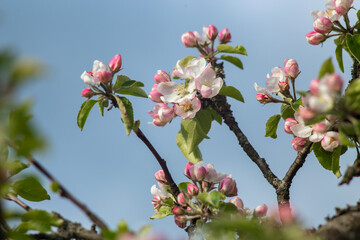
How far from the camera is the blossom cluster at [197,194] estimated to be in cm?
166

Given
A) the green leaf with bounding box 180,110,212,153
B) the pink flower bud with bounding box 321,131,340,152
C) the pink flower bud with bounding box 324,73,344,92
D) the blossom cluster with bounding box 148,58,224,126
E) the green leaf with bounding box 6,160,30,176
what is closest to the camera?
the pink flower bud with bounding box 324,73,344,92

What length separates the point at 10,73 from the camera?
2.25 ft

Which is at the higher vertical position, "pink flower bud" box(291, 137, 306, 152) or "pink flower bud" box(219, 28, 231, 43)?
"pink flower bud" box(219, 28, 231, 43)

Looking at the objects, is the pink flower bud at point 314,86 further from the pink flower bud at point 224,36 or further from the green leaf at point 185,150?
the pink flower bud at point 224,36

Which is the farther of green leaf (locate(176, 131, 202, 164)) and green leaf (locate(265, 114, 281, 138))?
green leaf (locate(265, 114, 281, 138))

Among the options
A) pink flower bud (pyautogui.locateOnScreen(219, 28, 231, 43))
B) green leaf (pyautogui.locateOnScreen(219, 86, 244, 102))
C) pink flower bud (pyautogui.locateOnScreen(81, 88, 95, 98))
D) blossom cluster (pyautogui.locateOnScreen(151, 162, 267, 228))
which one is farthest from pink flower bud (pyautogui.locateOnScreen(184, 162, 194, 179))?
pink flower bud (pyautogui.locateOnScreen(219, 28, 231, 43))

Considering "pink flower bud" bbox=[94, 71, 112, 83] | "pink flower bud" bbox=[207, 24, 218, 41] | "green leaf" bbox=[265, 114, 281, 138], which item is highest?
"pink flower bud" bbox=[207, 24, 218, 41]

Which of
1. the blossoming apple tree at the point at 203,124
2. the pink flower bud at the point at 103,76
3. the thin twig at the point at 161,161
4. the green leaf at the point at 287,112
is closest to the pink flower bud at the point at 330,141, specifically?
the blossoming apple tree at the point at 203,124

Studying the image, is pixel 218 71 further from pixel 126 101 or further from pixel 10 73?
pixel 10 73

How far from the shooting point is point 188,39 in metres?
2.56

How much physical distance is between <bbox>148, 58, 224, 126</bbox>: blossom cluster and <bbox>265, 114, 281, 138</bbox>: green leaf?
0.49 metres

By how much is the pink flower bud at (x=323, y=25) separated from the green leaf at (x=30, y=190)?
177 centimetres

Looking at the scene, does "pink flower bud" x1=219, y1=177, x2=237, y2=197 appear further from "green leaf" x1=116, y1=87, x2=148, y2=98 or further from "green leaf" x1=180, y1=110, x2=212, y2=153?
"green leaf" x1=116, y1=87, x2=148, y2=98

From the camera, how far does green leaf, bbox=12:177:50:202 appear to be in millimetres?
1635
